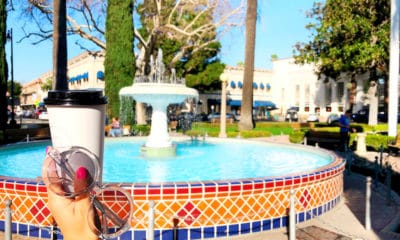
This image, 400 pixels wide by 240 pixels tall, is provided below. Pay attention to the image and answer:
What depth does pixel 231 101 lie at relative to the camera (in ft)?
180

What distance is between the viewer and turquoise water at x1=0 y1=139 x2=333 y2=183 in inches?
323

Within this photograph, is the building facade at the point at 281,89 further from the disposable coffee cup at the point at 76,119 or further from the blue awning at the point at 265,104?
the disposable coffee cup at the point at 76,119

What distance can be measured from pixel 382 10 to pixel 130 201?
80.7 feet

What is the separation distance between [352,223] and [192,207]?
106 inches

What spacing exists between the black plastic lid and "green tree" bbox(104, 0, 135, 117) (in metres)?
21.7

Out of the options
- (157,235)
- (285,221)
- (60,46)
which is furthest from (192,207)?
(60,46)

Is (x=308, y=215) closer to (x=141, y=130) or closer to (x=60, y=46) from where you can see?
(x=60, y=46)

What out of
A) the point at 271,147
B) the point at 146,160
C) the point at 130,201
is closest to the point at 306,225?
the point at 130,201

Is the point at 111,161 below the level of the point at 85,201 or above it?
below

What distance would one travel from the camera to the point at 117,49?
24.4 metres

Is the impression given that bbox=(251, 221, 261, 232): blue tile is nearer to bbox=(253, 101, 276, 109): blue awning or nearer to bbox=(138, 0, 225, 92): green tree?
bbox=(138, 0, 225, 92): green tree

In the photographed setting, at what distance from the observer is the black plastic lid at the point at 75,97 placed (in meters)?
2.84

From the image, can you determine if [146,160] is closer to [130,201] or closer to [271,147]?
[271,147]

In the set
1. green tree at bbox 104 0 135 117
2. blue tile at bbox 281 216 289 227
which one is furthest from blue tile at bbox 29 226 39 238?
green tree at bbox 104 0 135 117
